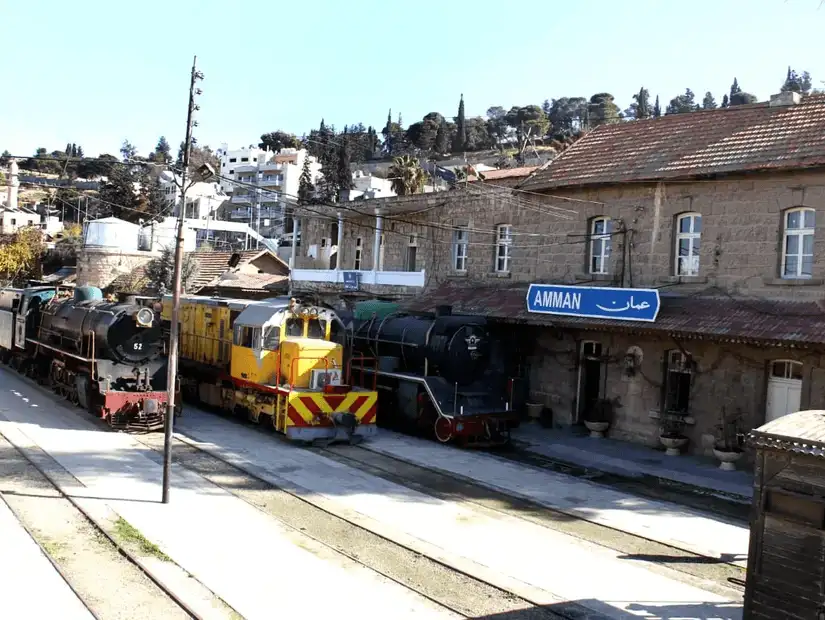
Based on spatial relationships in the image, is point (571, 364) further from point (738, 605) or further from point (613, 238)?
point (738, 605)

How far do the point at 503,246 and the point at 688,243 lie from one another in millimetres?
6057

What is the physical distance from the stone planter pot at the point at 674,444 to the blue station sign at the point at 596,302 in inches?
114

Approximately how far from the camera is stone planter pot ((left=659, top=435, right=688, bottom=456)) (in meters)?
17.6

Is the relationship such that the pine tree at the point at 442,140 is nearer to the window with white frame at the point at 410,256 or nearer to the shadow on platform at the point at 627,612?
the window with white frame at the point at 410,256

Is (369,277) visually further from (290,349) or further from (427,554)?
(427,554)

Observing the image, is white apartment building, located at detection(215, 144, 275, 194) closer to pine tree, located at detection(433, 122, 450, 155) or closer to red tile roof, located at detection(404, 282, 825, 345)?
pine tree, located at detection(433, 122, 450, 155)

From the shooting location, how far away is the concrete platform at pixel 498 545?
8.75 metres

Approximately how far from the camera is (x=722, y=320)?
632 inches

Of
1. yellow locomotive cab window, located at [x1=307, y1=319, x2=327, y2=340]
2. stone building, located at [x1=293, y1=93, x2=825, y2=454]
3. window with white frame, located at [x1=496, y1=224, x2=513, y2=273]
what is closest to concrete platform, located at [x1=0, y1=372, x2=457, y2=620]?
yellow locomotive cab window, located at [x1=307, y1=319, x2=327, y2=340]

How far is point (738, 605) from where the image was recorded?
8742mm

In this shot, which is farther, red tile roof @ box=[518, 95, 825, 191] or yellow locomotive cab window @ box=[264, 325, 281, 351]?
yellow locomotive cab window @ box=[264, 325, 281, 351]

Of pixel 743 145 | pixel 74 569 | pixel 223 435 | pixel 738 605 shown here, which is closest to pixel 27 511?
pixel 74 569

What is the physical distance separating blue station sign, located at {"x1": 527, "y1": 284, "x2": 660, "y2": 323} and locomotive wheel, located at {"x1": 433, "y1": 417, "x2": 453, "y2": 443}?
3.94 m

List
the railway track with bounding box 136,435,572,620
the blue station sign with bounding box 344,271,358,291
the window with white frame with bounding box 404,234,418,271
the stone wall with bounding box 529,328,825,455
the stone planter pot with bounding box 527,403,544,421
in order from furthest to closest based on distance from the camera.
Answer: the blue station sign with bounding box 344,271,358,291 → the window with white frame with bounding box 404,234,418,271 → the stone planter pot with bounding box 527,403,544,421 → the stone wall with bounding box 529,328,825,455 → the railway track with bounding box 136,435,572,620
